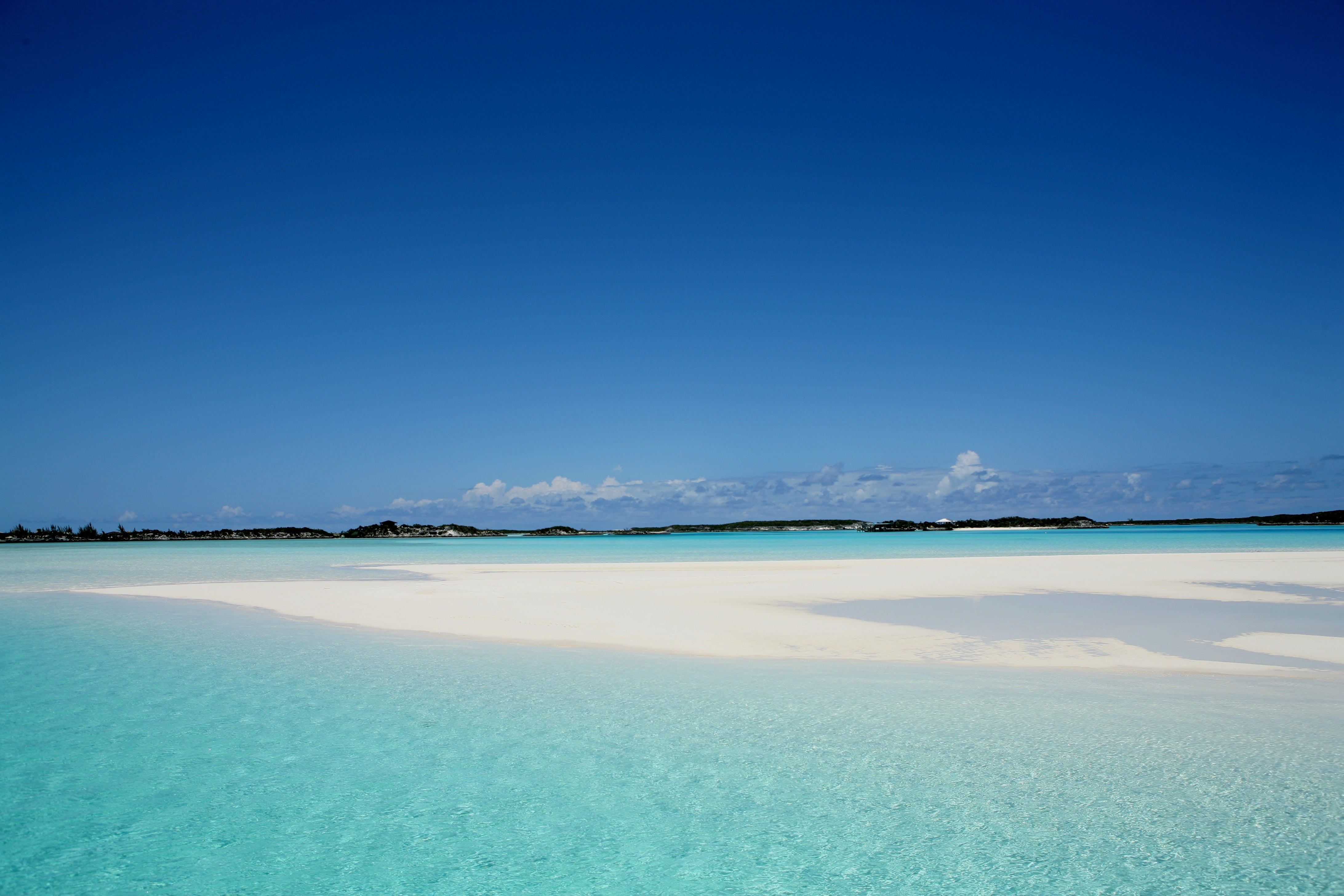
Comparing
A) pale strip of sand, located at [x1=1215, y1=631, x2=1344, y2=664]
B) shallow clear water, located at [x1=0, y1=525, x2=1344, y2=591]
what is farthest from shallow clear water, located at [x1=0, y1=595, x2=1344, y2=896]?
shallow clear water, located at [x1=0, y1=525, x2=1344, y2=591]

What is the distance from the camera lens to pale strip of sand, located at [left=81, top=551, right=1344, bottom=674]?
13.0 meters

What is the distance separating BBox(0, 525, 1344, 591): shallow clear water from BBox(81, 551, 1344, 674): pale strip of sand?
5.60 meters

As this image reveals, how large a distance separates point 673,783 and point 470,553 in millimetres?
57871

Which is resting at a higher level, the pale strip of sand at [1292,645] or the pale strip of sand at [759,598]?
the pale strip of sand at [759,598]

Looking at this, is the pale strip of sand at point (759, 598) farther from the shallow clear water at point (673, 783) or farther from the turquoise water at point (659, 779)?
the shallow clear water at point (673, 783)

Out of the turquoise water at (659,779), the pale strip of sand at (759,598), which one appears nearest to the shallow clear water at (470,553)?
the pale strip of sand at (759,598)

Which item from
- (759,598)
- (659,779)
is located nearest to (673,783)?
(659,779)

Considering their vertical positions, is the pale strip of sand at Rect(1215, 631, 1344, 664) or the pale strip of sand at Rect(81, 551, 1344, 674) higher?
the pale strip of sand at Rect(81, 551, 1344, 674)

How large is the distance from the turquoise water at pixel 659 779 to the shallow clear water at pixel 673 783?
0.10 feet

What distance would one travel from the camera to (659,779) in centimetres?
688

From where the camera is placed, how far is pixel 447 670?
38.7ft

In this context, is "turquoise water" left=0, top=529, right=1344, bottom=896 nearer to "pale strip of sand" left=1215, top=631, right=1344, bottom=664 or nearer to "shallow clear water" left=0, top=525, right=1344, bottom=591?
"pale strip of sand" left=1215, top=631, right=1344, bottom=664

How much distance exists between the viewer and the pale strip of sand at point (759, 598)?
1302 centimetres

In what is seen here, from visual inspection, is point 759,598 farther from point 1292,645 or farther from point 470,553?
point 470,553
